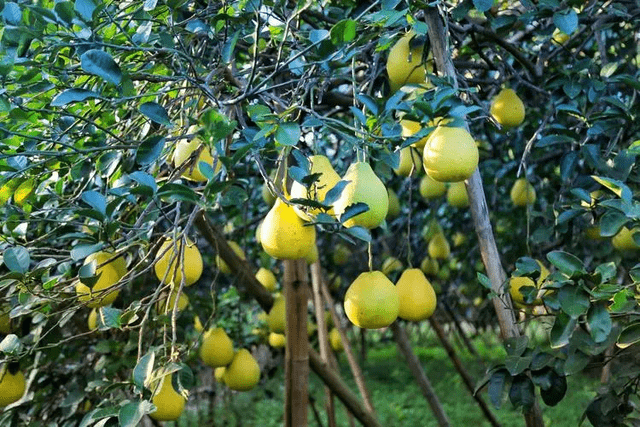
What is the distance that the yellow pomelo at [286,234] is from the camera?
1.25 m

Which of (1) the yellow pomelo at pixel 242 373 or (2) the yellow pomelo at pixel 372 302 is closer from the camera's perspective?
(2) the yellow pomelo at pixel 372 302

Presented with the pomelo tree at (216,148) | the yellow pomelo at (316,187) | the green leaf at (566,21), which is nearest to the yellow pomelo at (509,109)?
the pomelo tree at (216,148)

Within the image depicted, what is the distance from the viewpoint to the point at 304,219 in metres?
1.22

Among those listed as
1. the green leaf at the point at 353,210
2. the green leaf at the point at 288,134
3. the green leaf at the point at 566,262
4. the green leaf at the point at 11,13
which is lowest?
the green leaf at the point at 566,262

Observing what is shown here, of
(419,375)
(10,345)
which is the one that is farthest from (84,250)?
(419,375)

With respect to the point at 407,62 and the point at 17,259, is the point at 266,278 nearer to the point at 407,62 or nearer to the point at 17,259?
the point at 407,62

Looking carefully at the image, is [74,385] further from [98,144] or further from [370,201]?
[370,201]

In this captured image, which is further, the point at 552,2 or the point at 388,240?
the point at 388,240

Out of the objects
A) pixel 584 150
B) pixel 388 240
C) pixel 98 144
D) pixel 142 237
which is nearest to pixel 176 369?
pixel 142 237

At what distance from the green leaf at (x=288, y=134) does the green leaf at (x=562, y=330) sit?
1.88ft

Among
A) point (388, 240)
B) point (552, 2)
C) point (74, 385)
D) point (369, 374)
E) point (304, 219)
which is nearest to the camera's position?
point (304, 219)

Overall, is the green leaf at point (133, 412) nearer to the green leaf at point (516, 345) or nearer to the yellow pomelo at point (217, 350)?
the green leaf at point (516, 345)

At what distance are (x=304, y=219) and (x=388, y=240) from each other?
3196mm

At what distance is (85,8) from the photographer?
1256 millimetres
